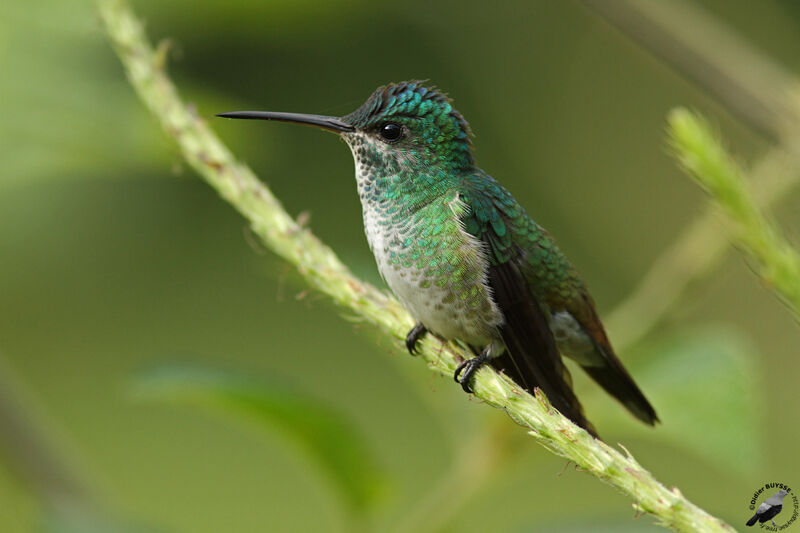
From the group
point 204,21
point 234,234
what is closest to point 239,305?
point 234,234

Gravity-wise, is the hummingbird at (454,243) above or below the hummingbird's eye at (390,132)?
below

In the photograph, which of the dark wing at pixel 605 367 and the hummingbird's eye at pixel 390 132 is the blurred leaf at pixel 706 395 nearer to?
the dark wing at pixel 605 367

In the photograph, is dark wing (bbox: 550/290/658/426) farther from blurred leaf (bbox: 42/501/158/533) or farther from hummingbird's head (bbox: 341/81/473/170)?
blurred leaf (bbox: 42/501/158/533)

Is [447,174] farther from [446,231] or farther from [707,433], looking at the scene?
[707,433]

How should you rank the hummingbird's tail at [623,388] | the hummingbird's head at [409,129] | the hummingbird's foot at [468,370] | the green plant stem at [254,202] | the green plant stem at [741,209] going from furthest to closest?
the hummingbird's head at [409,129] < the hummingbird's tail at [623,388] < the hummingbird's foot at [468,370] < the green plant stem at [254,202] < the green plant stem at [741,209]

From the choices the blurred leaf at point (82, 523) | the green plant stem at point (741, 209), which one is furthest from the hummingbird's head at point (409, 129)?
the green plant stem at point (741, 209)

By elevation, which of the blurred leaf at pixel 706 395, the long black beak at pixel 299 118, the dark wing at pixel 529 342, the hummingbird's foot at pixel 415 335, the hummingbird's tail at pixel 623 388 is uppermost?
the long black beak at pixel 299 118

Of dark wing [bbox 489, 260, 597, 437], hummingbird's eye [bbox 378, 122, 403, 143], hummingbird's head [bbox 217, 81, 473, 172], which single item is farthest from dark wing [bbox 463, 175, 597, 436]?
hummingbird's eye [bbox 378, 122, 403, 143]
